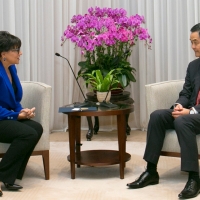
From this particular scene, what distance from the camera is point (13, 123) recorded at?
11.9 ft

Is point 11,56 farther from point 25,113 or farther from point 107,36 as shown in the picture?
point 107,36

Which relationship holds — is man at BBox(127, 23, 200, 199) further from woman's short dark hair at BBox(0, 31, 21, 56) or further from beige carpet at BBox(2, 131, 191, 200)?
woman's short dark hair at BBox(0, 31, 21, 56)

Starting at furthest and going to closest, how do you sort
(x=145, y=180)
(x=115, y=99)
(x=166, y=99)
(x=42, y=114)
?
(x=115, y=99) < (x=166, y=99) < (x=42, y=114) < (x=145, y=180)

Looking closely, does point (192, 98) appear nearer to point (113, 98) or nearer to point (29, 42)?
point (113, 98)

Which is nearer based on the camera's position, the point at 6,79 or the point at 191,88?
the point at 6,79

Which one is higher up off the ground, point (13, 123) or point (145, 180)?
point (13, 123)

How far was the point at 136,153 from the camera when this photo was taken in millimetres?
4621

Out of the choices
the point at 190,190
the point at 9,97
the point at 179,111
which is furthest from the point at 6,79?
the point at 190,190

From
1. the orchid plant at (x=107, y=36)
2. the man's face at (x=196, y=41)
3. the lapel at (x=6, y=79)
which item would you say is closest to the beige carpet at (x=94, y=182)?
the lapel at (x=6, y=79)

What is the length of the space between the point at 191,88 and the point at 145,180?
797 millimetres

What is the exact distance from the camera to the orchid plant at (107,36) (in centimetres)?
450

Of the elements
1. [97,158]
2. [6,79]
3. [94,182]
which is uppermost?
[6,79]

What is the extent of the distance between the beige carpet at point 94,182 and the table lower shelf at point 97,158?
12 cm

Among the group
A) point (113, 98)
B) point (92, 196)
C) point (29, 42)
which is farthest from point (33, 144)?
point (29, 42)
